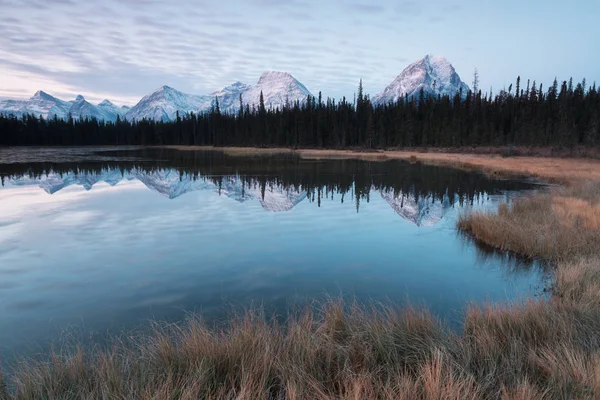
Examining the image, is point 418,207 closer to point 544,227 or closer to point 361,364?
point 544,227

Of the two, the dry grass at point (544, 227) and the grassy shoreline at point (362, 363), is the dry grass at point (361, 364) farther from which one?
the dry grass at point (544, 227)

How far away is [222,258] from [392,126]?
310ft

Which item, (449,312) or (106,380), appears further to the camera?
(449,312)

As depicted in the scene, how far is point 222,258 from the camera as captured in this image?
11961 millimetres

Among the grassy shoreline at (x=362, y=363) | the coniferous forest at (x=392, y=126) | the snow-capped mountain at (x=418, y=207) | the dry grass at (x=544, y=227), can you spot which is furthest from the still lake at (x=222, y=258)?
the coniferous forest at (x=392, y=126)

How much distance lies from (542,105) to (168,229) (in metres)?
95.9

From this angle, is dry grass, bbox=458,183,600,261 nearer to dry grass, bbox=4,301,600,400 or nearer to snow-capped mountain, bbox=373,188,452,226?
snow-capped mountain, bbox=373,188,452,226

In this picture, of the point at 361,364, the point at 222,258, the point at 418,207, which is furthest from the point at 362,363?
the point at 418,207

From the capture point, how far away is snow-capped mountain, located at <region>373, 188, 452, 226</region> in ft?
60.6

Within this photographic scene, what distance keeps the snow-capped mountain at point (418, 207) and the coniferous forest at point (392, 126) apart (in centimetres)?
4432

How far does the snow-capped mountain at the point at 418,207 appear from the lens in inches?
728

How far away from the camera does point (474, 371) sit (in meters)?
4.80

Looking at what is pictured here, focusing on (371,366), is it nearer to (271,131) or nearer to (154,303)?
(154,303)

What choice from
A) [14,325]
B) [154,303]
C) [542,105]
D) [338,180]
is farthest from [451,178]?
[542,105]
